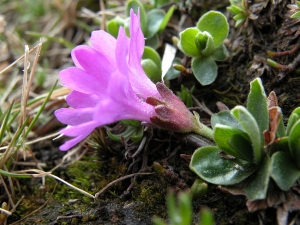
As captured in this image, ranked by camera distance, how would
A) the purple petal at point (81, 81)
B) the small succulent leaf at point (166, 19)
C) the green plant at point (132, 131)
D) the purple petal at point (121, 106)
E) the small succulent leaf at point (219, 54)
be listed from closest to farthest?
the purple petal at point (121, 106), the purple petal at point (81, 81), the green plant at point (132, 131), the small succulent leaf at point (219, 54), the small succulent leaf at point (166, 19)

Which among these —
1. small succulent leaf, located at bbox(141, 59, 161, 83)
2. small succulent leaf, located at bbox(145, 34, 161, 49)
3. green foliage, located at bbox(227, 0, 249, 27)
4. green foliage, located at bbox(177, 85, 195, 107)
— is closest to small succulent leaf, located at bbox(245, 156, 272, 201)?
green foliage, located at bbox(177, 85, 195, 107)

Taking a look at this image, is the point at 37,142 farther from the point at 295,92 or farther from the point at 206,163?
the point at 295,92

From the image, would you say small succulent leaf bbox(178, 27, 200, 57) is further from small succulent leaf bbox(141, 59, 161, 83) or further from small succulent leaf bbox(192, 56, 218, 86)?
small succulent leaf bbox(141, 59, 161, 83)

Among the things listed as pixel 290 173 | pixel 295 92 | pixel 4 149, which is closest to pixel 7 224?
pixel 4 149

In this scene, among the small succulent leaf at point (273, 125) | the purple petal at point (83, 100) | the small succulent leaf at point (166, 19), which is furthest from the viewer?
the small succulent leaf at point (166, 19)

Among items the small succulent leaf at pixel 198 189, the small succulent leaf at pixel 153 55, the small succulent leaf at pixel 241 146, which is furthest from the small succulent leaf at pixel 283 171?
the small succulent leaf at pixel 153 55

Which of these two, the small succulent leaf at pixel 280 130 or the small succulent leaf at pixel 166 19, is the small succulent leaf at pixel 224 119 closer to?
the small succulent leaf at pixel 280 130
